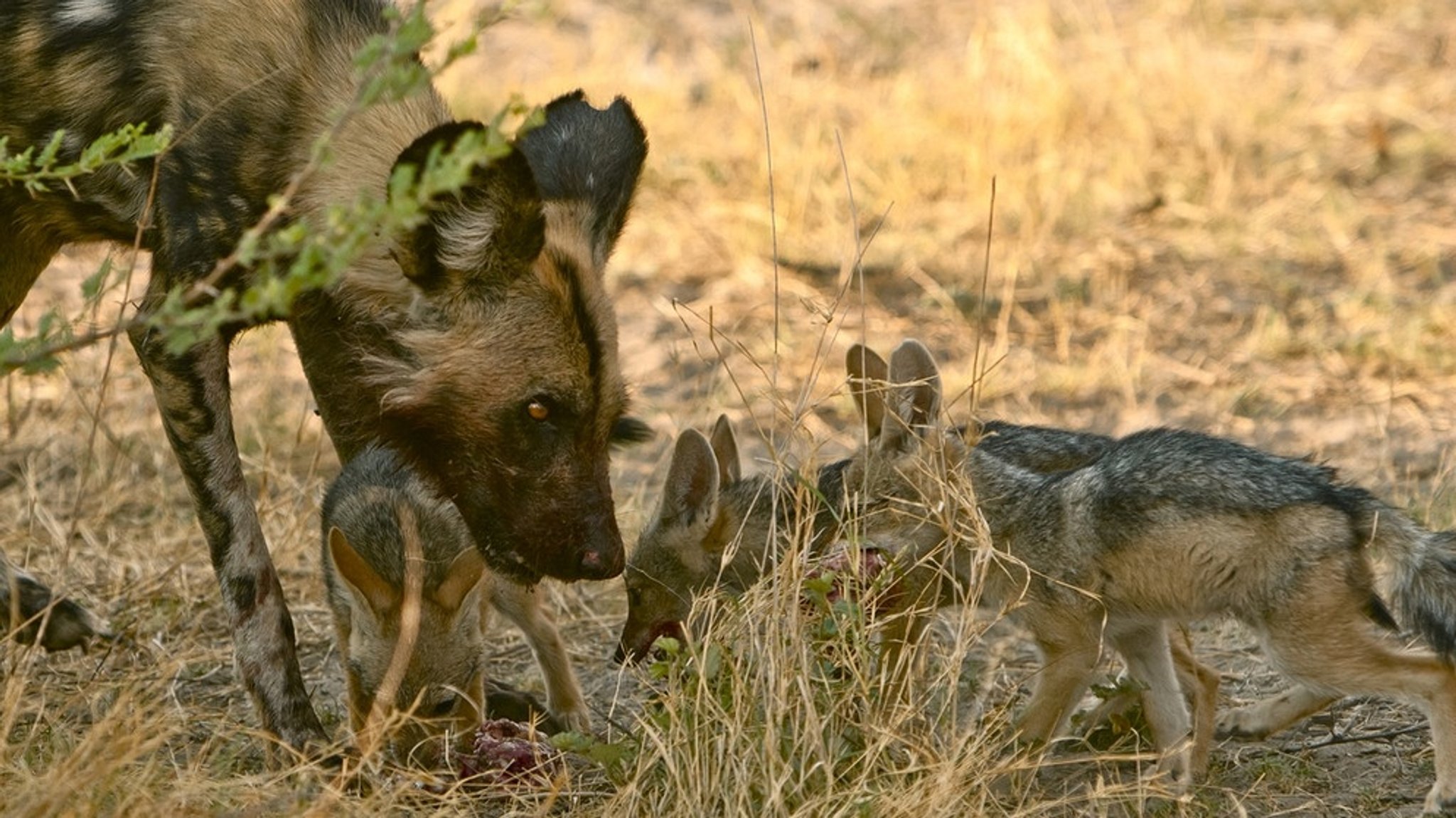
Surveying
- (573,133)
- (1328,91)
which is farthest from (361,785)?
(1328,91)

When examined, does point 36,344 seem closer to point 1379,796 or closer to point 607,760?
point 607,760

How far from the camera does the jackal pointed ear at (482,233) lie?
423cm

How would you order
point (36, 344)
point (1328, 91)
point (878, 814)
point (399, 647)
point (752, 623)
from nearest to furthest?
point (36, 344)
point (878, 814)
point (752, 623)
point (399, 647)
point (1328, 91)

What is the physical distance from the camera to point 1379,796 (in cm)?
453

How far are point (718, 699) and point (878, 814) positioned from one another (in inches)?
17.4

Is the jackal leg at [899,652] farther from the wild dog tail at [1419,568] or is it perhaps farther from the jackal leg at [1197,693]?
the wild dog tail at [1419,568]

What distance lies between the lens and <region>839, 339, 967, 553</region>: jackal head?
4.73 meters

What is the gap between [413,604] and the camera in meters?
4.70

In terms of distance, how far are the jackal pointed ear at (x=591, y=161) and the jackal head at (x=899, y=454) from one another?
0.71 metres

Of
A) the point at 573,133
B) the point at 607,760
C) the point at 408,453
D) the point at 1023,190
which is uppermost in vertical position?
the point at 573,133

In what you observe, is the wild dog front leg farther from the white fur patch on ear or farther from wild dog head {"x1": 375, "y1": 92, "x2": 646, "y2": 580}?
the white fur patch on ear

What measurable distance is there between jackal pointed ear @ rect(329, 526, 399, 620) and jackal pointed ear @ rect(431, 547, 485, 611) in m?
0.12

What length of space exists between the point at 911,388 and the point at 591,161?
0.98 meters

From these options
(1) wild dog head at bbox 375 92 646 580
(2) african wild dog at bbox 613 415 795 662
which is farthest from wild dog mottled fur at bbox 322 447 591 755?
(2) african wild dog at bbox 613 415 795 662
